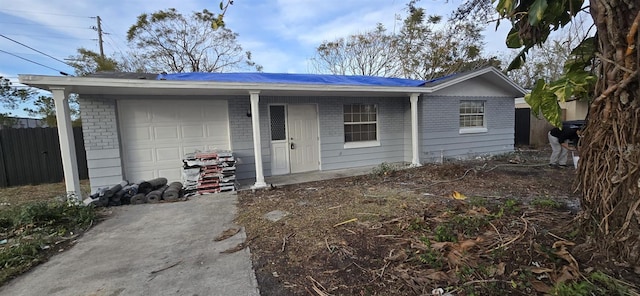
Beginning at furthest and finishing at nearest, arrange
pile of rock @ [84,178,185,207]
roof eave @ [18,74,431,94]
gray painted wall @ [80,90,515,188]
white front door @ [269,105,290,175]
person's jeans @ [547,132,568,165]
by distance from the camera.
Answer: white front door @ [269,105,290,175] < person's jeans @ [547,132,568,165] < gray painted wall @ [80,90,515,188] < pile of rock @ [84,178,185,207] < roof eave @ [18,74,431,94]

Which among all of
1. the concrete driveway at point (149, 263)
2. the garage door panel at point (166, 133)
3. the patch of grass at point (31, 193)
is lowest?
the concrete driveway at point (149, 263)

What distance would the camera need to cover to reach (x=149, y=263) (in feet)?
9.61

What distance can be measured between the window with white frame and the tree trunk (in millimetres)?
6318

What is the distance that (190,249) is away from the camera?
3.26m

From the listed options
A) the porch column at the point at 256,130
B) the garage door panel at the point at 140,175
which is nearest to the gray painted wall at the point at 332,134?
the porch column at the point at 256,130

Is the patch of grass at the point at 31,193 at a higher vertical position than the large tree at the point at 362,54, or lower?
lower

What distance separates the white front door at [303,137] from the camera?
7.76m

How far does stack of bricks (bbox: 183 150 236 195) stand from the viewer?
228 inches

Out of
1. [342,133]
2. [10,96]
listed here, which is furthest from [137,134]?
[10,96]

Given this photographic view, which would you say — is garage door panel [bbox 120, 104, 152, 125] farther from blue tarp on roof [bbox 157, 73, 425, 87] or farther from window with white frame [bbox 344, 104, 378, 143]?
window with white frame [bbox 344, 104, 378, 143]

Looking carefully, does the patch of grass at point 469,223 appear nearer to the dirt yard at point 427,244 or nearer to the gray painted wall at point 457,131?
the dirt yard at point 427,244

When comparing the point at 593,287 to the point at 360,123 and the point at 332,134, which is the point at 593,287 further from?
the point at 360,123

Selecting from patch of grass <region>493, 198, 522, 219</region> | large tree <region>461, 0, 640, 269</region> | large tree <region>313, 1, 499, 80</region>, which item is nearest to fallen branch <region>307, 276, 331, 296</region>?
large tree <region>461, 0, 640, 269</region>

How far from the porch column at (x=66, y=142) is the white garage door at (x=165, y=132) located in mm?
1299
